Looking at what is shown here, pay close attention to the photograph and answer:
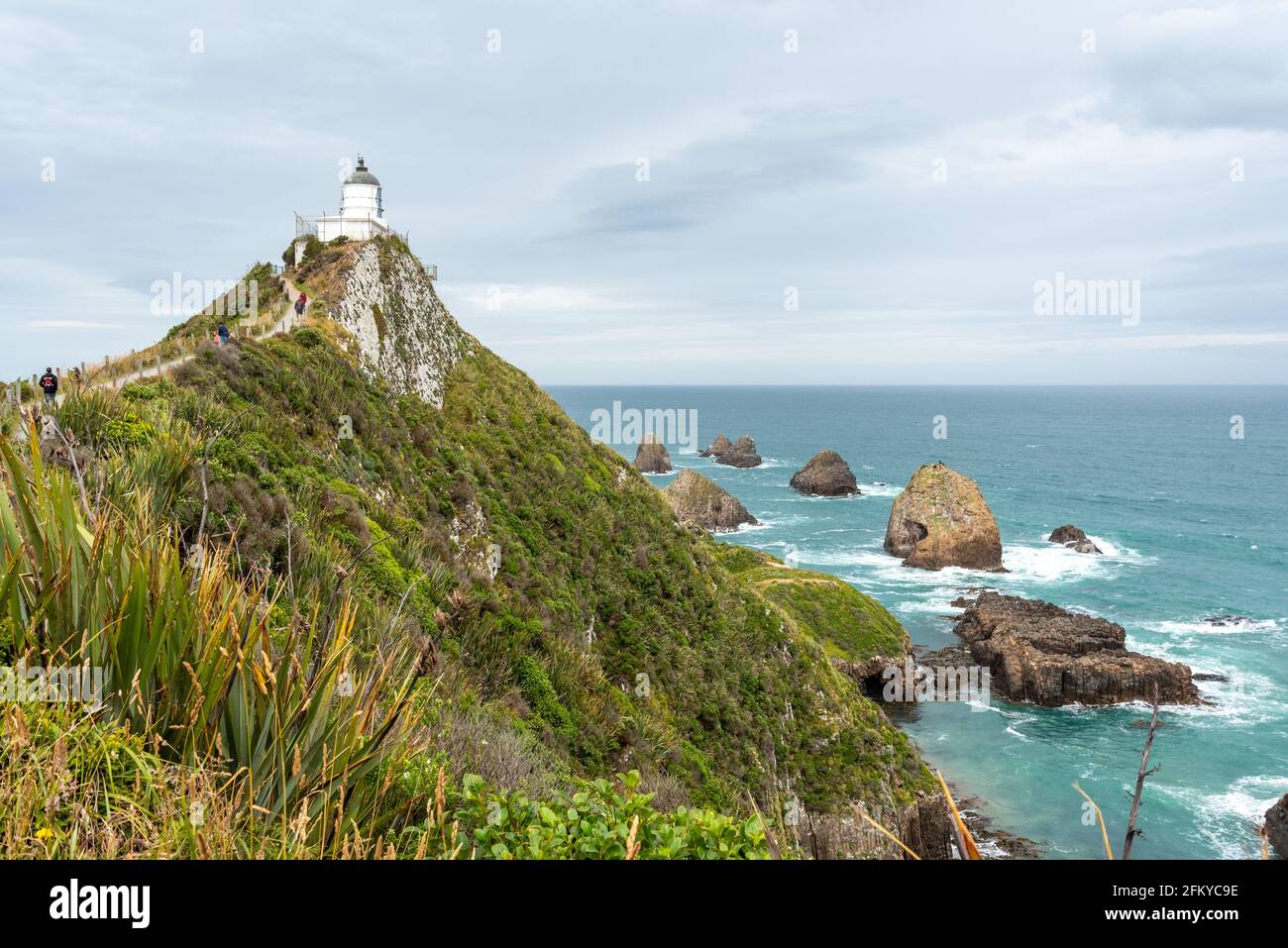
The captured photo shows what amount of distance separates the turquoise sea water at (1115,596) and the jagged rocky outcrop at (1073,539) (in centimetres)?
149

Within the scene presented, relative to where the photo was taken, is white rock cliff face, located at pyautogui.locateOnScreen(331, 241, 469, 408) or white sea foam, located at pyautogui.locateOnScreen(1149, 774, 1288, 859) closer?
white rock cliff face, located at pyautogui.locateOnScreen(331, 241, 469, 408)

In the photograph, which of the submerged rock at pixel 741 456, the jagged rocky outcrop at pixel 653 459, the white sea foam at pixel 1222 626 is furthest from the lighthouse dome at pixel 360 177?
the submerged rock at pixel 741 456

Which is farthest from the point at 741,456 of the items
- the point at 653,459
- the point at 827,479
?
the point at 827,479

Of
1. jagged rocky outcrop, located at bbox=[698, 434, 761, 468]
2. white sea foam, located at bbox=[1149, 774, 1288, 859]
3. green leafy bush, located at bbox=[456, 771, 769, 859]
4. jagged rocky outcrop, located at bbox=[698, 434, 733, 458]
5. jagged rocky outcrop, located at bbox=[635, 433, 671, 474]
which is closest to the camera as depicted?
green leafy bush, located at bbox=[456, 771, 769, 859]

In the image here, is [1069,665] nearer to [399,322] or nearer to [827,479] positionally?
[399,322]

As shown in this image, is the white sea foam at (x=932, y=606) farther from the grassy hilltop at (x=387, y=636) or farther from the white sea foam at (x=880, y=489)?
the white sea foam at (x=880, y=489)

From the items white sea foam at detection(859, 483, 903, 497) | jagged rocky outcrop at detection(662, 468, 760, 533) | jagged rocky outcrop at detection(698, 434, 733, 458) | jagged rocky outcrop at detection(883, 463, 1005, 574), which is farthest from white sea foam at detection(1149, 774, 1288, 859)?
jagged rocky outcrop at detection(698, 434, 733, 458)

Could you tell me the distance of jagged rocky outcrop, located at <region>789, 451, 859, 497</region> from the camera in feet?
310

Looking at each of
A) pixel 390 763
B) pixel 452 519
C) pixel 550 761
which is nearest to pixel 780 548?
pixel 452 519

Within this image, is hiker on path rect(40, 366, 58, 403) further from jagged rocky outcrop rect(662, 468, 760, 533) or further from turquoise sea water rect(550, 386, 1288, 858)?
jagged rocky outcrop rect(662, 468, 760, 533)

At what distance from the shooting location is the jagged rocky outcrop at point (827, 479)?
310 feet

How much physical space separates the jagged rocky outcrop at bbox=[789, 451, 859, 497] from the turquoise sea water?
2.56 m

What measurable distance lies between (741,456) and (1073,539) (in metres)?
58.2
